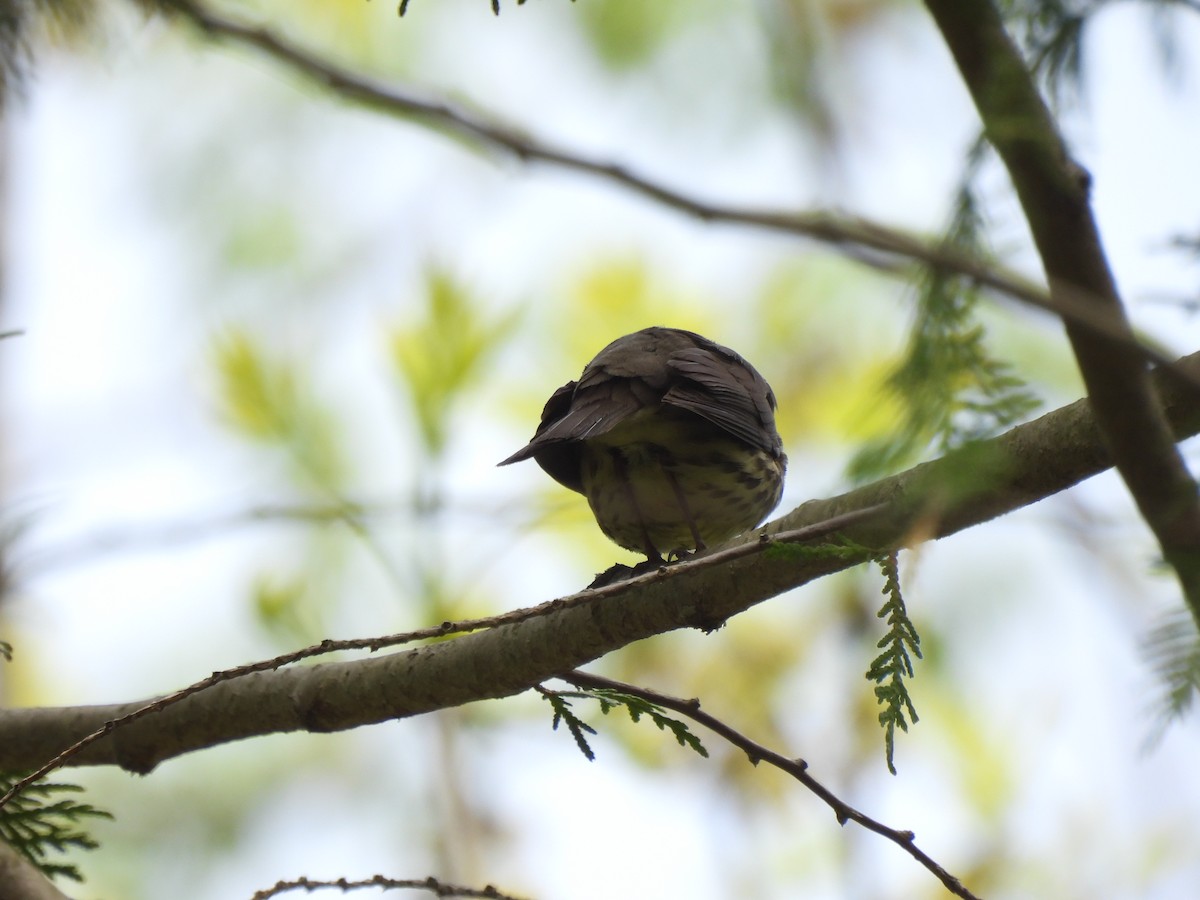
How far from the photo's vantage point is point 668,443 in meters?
3.76

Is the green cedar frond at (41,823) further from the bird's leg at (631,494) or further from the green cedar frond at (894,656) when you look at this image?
the bird's leg at (631,494)

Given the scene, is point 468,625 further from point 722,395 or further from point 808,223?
point 722,395

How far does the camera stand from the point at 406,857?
8.58m

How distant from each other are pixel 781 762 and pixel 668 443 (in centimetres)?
157

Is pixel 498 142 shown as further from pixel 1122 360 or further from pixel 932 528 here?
pixel 932 528

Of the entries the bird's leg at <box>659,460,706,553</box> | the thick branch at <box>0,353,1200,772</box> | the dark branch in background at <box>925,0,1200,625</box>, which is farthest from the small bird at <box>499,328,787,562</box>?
the dark branch in background at <box>925,0,1200,625</box>

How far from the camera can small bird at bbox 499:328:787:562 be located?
3527 millimetres

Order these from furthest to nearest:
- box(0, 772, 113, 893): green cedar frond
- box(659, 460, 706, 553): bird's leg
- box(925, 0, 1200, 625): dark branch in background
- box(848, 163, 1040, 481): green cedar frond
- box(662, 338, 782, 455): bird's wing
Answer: box(659, 460, 706, 553): bird's leg
box(662, 338, 782, 455): bird's wing
box(0, 772, 113, 893): green cedar frond
box(848, 163, 1040, 481): green cedar frond
box(925, 0, 1200, 625): dark branch in background

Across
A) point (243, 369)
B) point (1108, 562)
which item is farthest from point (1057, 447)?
point (1108, 562)

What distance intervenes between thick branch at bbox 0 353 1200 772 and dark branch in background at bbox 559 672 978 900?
9 cm

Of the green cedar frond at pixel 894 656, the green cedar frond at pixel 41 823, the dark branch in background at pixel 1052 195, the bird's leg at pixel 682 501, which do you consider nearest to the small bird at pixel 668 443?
the bird's leg at pixel 682 501

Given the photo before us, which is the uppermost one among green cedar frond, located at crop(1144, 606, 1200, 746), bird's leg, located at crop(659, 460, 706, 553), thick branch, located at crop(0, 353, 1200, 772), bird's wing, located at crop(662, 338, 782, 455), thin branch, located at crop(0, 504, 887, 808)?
bird's wing, located at crop(662, 338, 782, 455)

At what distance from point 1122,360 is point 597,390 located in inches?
83.1

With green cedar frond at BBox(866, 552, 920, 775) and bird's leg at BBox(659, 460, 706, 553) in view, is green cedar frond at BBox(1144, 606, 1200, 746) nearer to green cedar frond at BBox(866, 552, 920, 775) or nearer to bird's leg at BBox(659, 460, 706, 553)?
green cedar frond at BBox(866, 552, 920, 775)
